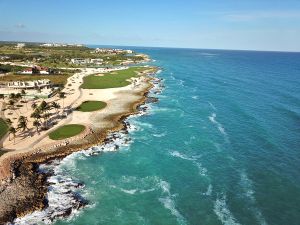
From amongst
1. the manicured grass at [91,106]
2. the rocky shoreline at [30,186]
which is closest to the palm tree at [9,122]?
the rocky shoreline at [30,186]

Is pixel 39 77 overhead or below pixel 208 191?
overhead

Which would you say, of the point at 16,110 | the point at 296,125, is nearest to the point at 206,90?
the point at 296,125

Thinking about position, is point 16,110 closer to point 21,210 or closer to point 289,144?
point 21,210

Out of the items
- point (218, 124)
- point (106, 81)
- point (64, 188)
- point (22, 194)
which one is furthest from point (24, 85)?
point (22, 194)

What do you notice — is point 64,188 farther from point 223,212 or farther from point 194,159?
point 194,159

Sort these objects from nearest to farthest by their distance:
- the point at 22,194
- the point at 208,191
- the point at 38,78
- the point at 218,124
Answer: the point at 22,194 → the point at 208,191 → the point at 218,124 → the point at 38,78

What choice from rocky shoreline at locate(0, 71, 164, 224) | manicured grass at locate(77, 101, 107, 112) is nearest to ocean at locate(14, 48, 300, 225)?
rocky shoreline at locate(0, 71, 164, 224)

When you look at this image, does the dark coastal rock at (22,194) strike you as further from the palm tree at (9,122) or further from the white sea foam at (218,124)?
the white sea foam at (218,124)
